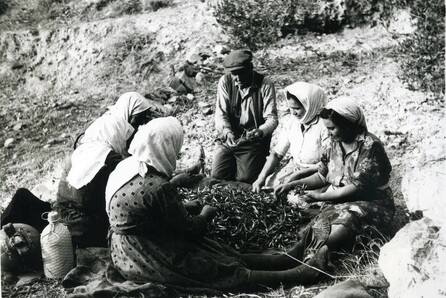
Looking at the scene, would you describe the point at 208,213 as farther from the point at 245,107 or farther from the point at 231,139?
the point at 245,107

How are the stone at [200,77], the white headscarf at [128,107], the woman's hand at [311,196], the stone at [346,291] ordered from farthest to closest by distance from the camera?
1. the stone at [200,77]
2. the white headscarf at [128,107]
3. the woman's hand at [311,196]
4. the stone at [346,291]

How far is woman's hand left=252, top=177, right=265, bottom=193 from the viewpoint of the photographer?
16.1 feet

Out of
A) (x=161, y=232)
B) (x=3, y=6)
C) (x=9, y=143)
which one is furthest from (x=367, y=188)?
(x=3, y=6)

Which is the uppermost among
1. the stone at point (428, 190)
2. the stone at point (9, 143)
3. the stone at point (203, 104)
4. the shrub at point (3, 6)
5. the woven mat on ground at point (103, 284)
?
the shrub at point (3, 6)

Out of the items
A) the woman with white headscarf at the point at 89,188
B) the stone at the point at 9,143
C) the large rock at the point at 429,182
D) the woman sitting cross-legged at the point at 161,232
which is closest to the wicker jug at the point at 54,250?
the woman with white headscarf at the point at 89,188

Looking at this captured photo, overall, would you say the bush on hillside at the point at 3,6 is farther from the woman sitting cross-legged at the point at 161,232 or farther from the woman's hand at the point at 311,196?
the woman's hand at the point at 311,196

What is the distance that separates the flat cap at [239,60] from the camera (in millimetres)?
5344

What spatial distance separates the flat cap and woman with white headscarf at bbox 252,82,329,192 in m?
0.56

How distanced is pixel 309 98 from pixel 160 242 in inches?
72.9

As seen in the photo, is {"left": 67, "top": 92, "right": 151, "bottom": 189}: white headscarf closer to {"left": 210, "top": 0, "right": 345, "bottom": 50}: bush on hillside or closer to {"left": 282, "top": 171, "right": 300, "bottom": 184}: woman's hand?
{"left": 282, "top": 171, "right": 300, "bottom": 184}: woman's hand

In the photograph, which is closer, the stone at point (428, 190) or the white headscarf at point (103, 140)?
the stone at point (428, 190)

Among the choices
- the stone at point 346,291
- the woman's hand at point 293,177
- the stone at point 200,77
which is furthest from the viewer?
the stone at point 200,77

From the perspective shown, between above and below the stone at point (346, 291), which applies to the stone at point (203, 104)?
above

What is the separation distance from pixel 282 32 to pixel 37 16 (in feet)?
8.28
